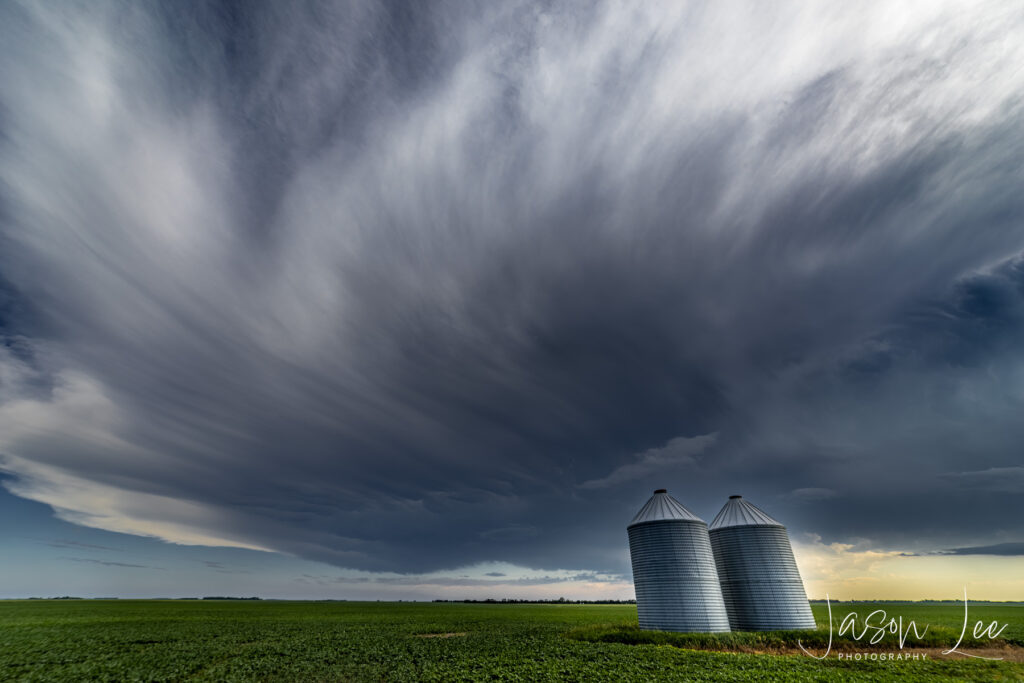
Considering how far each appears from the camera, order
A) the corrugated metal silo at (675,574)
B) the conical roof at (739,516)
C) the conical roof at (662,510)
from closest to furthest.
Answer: the corrugated metal silo at (675,574) < the conical roof at (662,510) < the conical roof at (739,516)

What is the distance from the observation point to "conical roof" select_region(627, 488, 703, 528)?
39.8 metres

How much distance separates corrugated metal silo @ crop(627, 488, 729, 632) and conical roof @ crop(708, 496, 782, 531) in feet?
18.4

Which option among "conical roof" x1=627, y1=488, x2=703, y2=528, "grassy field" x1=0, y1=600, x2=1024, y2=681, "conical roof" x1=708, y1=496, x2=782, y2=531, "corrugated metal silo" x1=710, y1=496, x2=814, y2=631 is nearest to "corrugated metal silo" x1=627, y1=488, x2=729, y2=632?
"conical roof" x1=627, y1=488, x2=703, y2=528

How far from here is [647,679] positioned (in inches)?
843

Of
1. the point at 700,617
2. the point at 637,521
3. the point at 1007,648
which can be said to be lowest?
the point at 1007,648

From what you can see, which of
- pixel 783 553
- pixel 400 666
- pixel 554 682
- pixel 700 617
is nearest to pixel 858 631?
pixel 783 553

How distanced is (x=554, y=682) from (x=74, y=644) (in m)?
42.7

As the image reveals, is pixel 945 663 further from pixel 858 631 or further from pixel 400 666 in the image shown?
pixel 400 666

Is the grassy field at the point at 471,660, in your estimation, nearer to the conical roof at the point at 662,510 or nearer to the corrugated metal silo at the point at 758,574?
the corrugated metal silo at the point at 758,574

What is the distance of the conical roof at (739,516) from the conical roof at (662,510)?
19.5 feet

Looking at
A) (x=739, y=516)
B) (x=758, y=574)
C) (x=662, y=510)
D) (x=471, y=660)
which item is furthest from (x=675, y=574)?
(x=471, y=660)

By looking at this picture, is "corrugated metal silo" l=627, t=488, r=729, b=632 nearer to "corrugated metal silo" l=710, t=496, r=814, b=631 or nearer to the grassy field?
the grassy field

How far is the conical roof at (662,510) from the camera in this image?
3984 cm

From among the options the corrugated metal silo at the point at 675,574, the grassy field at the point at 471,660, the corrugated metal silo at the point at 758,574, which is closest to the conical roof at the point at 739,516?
the corrugated metal silo at the point at 758,574
